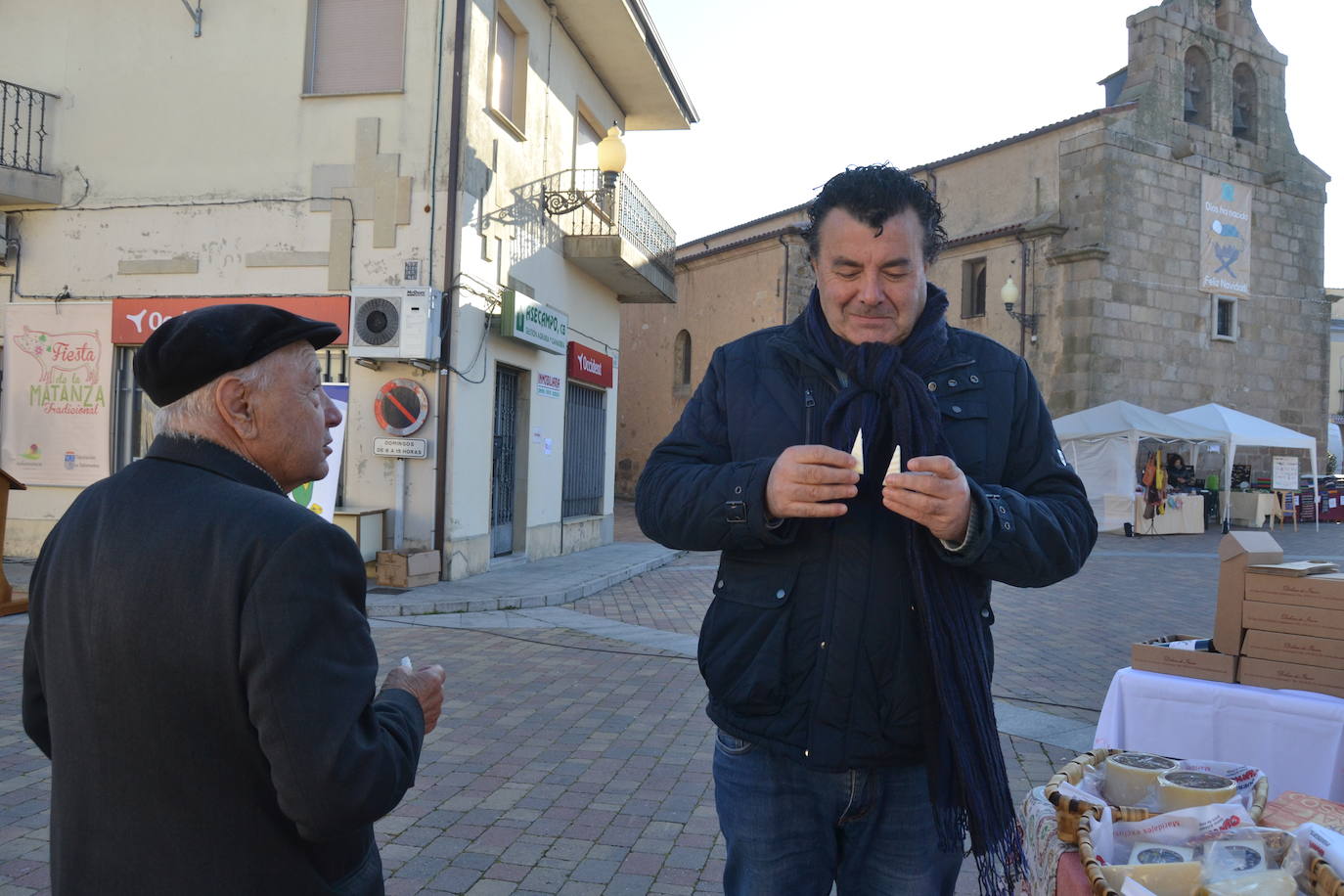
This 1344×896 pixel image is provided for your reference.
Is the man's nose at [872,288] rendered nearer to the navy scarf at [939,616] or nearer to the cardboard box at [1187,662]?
the navy scarf at [939,616]

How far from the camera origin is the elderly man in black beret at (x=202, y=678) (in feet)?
4.74

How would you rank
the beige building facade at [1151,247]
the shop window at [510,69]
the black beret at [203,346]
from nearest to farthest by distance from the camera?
the black beret at [203,346]
the shop window at [510,69]
the beige building facade at [1151,247]

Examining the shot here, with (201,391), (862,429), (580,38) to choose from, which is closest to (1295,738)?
(862,429)

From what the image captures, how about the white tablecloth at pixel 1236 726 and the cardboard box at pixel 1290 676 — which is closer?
the white tablecloth at pixel 1236 726

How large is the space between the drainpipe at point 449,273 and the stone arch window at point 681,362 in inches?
716

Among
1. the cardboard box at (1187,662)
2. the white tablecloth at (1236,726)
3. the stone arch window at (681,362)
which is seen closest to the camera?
the white tablecloth at (1236,726)

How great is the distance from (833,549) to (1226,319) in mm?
→ 28446

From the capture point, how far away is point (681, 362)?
95.3ft

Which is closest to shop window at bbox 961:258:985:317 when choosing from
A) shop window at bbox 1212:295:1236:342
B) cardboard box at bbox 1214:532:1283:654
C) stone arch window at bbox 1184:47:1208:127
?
shop window at bbox 1212:295:1236:342

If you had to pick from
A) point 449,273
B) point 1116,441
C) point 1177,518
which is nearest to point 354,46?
point 449,273

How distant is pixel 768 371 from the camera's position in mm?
2059

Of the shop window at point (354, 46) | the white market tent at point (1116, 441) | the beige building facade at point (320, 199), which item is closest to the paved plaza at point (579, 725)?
the beige building facade at point (320, 199)

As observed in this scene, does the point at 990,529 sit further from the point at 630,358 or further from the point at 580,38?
the point at 630,358

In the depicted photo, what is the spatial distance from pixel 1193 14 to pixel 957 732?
1145 inches
